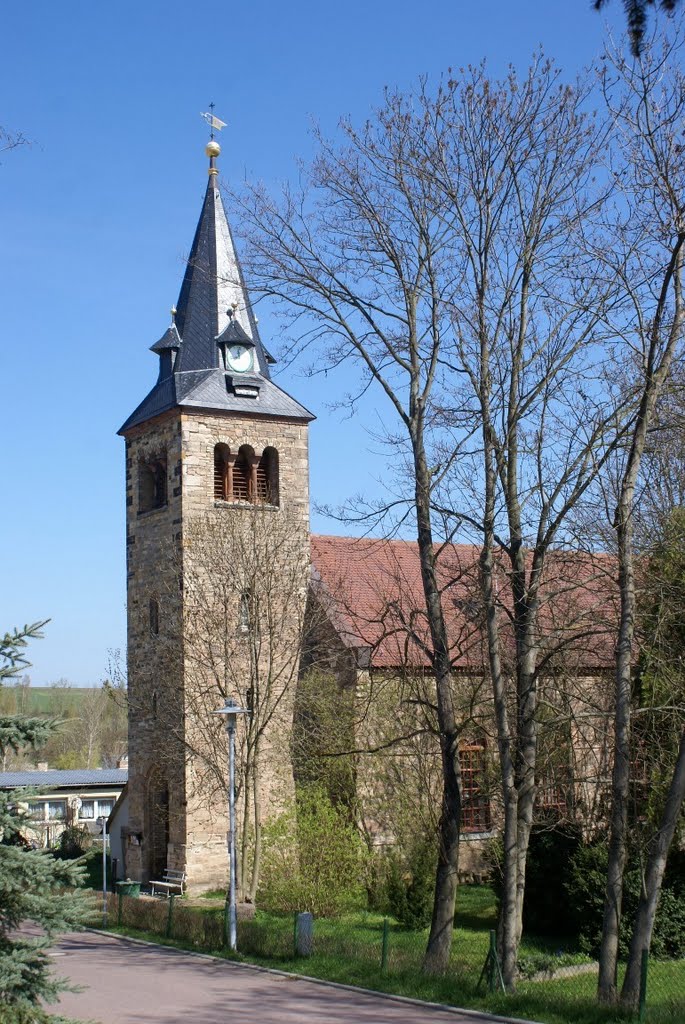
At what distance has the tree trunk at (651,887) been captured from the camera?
46.5 feet

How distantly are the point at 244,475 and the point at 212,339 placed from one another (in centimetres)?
361

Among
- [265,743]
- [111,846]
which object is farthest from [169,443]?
[111,846]

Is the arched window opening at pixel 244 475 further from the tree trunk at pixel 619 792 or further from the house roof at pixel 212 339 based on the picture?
the tree trunk at pixel 619 792

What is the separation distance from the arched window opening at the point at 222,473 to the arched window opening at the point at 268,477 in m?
0.95

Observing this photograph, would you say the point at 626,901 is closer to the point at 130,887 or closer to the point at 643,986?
the point at 643,986

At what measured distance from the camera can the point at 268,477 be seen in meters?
30.3

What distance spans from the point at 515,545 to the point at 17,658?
8427 mm

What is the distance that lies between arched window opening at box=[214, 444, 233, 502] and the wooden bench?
8.96m

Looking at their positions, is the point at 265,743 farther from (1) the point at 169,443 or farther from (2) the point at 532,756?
(2) the point at 532,756

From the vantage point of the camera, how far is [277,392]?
3075cm

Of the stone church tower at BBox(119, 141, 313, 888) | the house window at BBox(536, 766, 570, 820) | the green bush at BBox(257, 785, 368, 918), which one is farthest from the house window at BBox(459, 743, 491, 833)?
the stone church tower at BBox(119, 141, 313, 888)

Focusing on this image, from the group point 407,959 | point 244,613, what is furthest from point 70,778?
point 407,959

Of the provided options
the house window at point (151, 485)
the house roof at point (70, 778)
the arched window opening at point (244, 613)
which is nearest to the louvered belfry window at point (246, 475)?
the house window at point (151, 485)

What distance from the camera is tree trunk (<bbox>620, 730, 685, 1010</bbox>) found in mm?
14164
